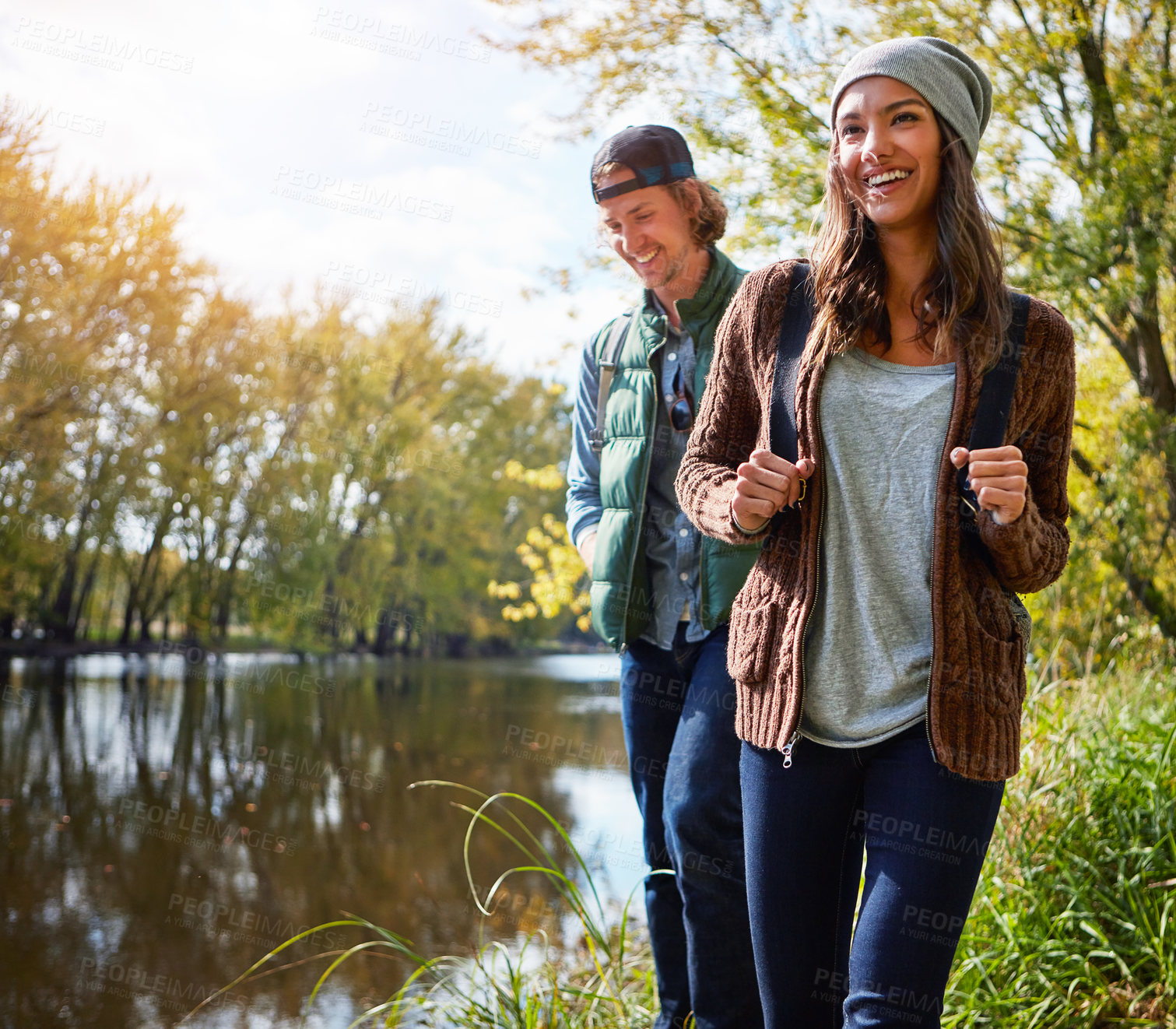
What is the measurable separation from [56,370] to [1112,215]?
14.6 meters

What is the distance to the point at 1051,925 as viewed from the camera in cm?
286

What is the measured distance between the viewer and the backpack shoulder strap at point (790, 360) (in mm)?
1666

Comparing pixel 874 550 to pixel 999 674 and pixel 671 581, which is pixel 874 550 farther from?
pixel 671 581

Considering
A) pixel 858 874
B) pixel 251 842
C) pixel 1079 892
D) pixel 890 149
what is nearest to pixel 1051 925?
pixel 1079 892

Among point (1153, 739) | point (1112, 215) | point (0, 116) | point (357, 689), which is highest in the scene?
point (0, 116)

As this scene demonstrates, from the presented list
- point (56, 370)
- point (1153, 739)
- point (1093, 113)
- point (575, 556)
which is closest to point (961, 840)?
point (1153, 739)

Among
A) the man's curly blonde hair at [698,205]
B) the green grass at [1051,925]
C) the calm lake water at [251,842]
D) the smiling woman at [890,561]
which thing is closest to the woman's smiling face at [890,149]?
the smiling woman at [890,561]

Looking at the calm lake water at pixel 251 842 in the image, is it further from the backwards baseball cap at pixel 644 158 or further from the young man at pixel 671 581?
the backwards baseball cap at pixel 644 158

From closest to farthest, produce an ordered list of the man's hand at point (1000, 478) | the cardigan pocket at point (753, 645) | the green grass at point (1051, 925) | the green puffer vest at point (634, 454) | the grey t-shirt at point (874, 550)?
the man's hand at point (1000, 478) → the grey t-shirt at point (874, 550) → the cardigan pocket at point (753, 645) → the green puffer vest at point (634, 454) → the green grass at point (1051, 925)

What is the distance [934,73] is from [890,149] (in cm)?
13

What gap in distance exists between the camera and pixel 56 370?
15.6 m

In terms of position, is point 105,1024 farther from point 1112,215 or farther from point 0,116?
point 0,116

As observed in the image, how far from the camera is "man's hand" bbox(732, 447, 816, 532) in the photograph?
156 centimetres

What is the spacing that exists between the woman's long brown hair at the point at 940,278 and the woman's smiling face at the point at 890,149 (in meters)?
0.02
